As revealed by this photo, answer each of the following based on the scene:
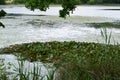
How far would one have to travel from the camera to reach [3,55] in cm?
1358

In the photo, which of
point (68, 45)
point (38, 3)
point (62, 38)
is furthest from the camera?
point (62, 38)

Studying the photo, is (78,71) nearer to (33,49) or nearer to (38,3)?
(38,3)

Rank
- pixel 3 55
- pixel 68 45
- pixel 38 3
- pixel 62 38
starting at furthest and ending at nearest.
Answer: pixel 62 38 < pixel 68 45 < pixel 3 55 < pixel 38 3

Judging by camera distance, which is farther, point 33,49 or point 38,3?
point 33,49

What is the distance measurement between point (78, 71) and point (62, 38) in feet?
51.9

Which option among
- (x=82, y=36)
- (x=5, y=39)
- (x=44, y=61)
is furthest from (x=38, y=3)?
(x=82, y=36)

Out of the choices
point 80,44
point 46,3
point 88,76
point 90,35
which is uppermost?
point 46,3

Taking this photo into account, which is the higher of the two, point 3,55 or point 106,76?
point 106,76

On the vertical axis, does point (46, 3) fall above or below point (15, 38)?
above

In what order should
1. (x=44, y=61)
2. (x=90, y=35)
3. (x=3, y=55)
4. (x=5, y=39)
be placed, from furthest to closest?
(x=90, y=35), (x=5, y=39), (x=3, y=55), (x=44, y=61)

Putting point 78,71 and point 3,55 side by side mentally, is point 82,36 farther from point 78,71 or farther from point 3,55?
point 78,71

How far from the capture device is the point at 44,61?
40.3ft

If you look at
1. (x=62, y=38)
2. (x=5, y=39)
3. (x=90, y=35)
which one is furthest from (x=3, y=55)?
(x=90, y=35)

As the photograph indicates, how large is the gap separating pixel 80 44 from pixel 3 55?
3095 millimetres
